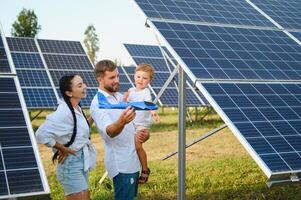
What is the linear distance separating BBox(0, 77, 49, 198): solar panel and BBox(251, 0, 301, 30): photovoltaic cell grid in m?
7.01

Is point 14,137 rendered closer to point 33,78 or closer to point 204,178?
point 204,178

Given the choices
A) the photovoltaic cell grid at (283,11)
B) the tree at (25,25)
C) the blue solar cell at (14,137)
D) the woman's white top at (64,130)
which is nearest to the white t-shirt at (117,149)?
the woman's white top at (64,130)

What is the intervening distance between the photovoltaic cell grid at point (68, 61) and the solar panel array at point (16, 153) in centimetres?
1366

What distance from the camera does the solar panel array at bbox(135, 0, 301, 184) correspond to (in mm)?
5254

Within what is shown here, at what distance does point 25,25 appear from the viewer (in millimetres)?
59844

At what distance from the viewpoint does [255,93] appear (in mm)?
6316

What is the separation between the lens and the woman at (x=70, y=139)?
4457 mm

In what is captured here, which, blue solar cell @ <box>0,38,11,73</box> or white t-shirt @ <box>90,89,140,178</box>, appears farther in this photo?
blue solar cell @ <box>0,38,11,73</box>

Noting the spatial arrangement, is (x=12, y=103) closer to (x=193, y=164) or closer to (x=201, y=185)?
(x=201, y=185)

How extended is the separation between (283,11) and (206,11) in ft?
9.11

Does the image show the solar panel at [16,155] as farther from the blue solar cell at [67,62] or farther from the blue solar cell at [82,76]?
the blue solar cell at [67,62]

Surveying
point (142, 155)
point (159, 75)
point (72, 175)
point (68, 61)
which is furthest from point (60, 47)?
point (72, 175)

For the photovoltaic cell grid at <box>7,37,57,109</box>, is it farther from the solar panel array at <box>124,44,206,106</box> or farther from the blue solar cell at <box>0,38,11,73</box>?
the blue solar cell at <box>0,38,11,73</box>

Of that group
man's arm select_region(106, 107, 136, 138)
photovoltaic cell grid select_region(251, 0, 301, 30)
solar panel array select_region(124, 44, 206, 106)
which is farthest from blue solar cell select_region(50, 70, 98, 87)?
man's arm select_region(106, 107, 136, 138)
